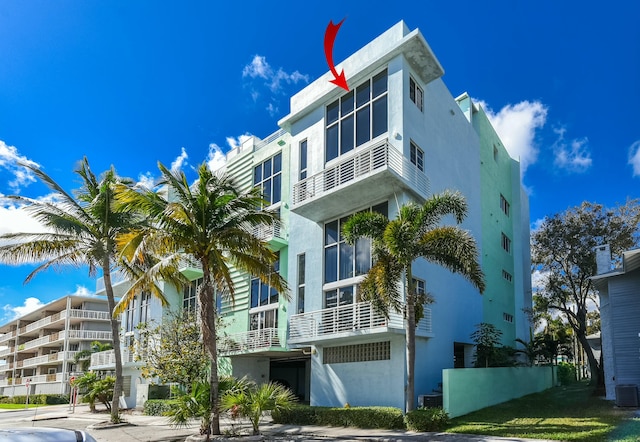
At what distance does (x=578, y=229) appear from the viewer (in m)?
28.7

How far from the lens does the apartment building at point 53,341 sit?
189 ft

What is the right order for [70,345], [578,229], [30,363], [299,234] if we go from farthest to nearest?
[30,363]
[70,345]
[578,229]
[299,234]

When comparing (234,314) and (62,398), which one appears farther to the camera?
(62,398)

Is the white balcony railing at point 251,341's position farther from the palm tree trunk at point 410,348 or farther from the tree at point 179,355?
the palm tree trunk at point 410,348

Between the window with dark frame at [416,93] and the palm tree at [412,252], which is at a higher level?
the window with dark frame at [416,93]

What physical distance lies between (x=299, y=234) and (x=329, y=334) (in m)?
5.87

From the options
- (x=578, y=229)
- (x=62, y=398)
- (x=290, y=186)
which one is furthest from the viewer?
(x=62, y=398)

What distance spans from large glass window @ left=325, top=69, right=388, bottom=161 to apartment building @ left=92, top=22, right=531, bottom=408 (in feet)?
0.19

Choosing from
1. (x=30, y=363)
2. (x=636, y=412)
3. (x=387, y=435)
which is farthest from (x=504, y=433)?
(x=30, y=363)

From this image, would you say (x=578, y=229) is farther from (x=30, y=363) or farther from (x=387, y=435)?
(x=30, y=363)

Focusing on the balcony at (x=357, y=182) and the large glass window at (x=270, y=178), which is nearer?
the balcony at (x=357, y=182)

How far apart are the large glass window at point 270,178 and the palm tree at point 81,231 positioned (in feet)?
24.5

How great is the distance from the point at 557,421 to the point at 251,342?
47.3 feet

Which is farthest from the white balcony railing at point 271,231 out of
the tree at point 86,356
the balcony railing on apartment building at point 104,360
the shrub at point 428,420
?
the tree at point 86,356
